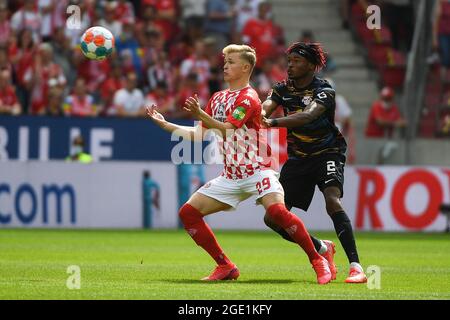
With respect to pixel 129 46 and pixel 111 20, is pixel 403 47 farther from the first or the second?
pixel 111 20

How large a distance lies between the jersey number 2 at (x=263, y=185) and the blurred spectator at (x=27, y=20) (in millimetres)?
13584

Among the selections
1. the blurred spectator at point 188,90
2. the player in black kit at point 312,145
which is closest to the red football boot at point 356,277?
the player in black kit at point 312,145

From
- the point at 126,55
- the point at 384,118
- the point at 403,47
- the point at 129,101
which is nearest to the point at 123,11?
the point at 126,55

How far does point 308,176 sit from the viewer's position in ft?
38.0

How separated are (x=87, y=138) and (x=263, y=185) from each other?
39.8ft

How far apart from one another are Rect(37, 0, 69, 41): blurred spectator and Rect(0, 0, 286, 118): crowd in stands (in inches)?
0.8

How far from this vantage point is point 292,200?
38.3ft

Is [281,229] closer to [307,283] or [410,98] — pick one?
[307,283]

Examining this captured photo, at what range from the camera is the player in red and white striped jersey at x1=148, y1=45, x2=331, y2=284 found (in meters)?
10.8

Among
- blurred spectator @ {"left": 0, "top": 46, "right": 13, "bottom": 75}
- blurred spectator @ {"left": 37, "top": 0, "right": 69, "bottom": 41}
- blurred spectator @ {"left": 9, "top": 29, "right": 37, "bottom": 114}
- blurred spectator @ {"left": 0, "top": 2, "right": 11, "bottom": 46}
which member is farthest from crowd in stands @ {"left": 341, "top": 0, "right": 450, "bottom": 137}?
blurred spectator @ {"left": 0, "top": 2, "right": 11, "bottom": 46}

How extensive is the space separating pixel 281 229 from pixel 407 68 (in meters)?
13.7

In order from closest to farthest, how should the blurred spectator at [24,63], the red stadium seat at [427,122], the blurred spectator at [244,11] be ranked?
the blurred spectator at [24,63]
the red stadium seat at [427,122]
the blurred spectator at [244,11]

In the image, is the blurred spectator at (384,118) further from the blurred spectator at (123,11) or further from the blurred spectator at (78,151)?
the blurred spectator at (78,151)

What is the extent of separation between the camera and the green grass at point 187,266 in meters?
9.70
